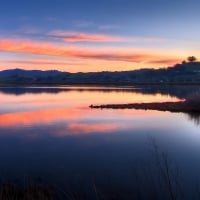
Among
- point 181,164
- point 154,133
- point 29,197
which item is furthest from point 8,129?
point 29,197

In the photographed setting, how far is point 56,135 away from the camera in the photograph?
864 inches

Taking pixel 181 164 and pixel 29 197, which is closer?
pixel 29 197

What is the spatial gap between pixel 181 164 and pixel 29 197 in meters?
6.94

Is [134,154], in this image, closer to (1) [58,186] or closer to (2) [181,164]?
(2) [181,164]

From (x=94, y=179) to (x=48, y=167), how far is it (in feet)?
7.71

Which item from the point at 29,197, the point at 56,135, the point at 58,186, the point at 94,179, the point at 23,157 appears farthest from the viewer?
the point at 56,135

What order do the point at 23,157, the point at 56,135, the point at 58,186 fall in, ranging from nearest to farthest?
the point at 58,186, the point at 23,157, the point at 56,135

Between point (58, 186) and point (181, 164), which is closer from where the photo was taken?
point (58, 186)

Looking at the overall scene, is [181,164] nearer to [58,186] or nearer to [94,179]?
[94,179]

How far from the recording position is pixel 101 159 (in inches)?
591

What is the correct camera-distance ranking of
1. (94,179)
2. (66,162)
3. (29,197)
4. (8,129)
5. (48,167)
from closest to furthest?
(29,197)
(94,179)
(48,167)
(66,162)
(8,129)

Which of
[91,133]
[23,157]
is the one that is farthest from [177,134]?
[23,157]

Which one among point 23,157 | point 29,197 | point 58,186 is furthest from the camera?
point 23,157

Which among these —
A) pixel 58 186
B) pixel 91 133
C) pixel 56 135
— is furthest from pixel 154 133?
pixel 58 186
